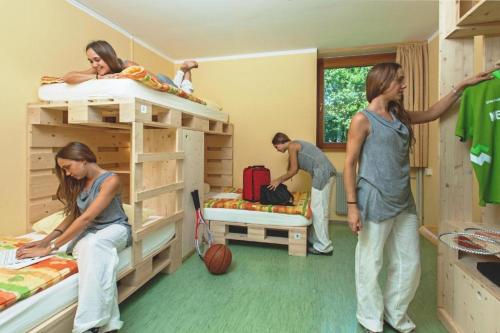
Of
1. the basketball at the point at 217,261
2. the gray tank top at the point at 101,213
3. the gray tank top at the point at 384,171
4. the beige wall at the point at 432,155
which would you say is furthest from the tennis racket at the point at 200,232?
the beige wall at the point at 432,155

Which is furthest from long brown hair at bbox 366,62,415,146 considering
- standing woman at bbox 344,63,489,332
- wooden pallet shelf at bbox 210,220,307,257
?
wooden pallet shelf at bbox 210,220,307,257

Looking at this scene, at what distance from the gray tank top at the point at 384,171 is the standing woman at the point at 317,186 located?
1.33 metres

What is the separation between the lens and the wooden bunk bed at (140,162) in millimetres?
1962

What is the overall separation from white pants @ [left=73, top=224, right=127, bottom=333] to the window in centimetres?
324

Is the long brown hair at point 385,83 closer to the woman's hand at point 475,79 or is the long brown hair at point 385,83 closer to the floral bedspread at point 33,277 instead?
the woman's hand at point 475,79

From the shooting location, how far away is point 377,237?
1525 millimetres

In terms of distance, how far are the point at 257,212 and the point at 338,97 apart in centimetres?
230

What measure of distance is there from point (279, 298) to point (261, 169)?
4.98ft

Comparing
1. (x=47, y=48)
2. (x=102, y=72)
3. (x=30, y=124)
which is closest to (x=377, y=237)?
(x=102, y=72)

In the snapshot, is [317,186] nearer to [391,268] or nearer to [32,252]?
[391,268]

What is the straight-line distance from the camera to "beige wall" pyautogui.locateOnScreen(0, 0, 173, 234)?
216cm

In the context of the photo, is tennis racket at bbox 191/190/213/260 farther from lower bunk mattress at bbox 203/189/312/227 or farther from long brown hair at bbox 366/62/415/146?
long brown hair at bbox 366/62/415/146

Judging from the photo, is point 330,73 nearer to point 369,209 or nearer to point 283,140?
point 283,140

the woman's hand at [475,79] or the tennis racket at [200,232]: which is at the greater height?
the woman's hand at [475,79]
